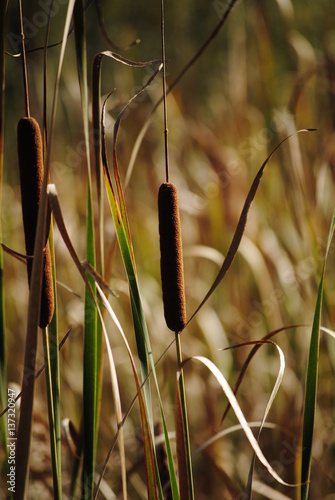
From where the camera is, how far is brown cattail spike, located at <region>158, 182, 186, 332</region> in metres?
0.48

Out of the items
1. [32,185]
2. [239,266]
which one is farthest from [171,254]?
[239,266]

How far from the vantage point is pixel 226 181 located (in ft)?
4.82

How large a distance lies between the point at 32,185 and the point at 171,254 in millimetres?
140

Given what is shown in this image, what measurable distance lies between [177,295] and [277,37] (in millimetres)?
3194

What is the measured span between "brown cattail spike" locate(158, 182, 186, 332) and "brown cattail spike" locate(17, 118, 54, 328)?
0.36 ft

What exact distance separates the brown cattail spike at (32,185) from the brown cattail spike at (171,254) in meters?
0.11

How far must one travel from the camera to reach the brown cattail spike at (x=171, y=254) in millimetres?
475

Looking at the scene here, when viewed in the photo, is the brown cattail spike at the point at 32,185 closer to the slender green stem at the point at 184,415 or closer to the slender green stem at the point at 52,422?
the slender green stem at the point at 52,422

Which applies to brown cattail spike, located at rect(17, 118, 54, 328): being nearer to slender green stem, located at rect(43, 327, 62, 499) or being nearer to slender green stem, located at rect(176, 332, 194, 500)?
slender green stem, located at rect(43, 327, 62, 499)

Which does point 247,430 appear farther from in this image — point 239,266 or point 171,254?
point 239,266

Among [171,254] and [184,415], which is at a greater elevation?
[171,254]

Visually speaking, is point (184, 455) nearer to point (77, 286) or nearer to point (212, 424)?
point (212, 424)

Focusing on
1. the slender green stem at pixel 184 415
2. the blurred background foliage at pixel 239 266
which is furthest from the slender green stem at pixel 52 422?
the blurred background foliage at pixel 239 266

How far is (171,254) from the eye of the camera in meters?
0.48
